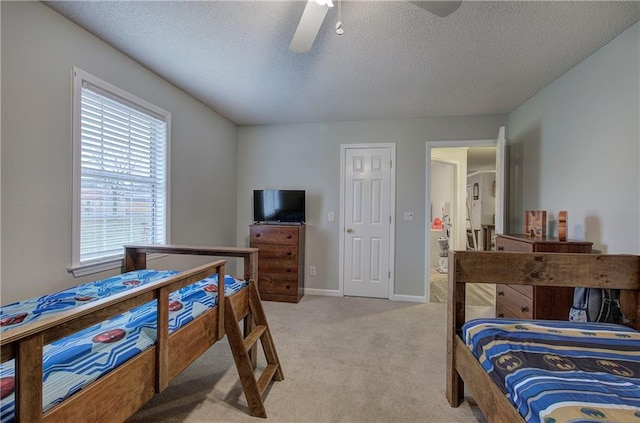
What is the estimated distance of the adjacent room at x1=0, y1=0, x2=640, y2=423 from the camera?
1187 millimetres

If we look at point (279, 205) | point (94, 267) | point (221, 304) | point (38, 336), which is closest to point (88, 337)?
point (38, 336)

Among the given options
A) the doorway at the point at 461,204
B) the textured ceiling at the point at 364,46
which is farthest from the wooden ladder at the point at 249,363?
the doorway at the point at 461,204

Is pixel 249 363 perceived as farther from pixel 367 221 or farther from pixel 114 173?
pixel 367 221

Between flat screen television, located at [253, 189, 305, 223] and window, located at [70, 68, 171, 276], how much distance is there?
130 cm

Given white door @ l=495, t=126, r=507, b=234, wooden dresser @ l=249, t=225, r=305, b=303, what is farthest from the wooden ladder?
white door @ l=495, t=126, r=507, b=234

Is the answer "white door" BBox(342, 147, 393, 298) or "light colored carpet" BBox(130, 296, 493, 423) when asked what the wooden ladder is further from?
"white door" BBox(342, 147, 393, 298)

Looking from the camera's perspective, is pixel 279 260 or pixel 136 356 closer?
pixel 136 356

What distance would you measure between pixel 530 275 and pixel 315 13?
73.8 inches

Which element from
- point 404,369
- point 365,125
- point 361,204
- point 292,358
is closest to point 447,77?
point 365,125

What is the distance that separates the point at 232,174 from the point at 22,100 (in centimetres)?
242

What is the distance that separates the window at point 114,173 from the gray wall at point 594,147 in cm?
364

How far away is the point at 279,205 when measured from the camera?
3783mm

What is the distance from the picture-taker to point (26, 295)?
164 cm

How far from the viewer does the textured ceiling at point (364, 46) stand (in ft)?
5.56
